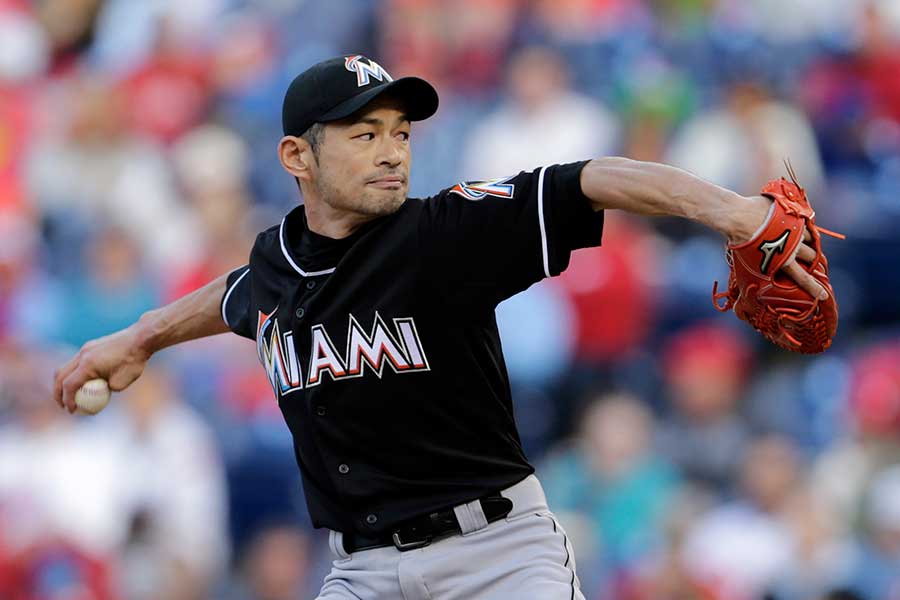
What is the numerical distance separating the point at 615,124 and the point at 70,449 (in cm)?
355

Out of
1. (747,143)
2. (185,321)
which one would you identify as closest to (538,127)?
(747,143)

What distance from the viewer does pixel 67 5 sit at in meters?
10.3

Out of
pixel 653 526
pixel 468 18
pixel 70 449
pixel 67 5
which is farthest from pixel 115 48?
pixel 653 526

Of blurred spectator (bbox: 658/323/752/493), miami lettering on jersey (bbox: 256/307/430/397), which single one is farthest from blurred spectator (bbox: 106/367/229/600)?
miami lettering on jersey (bbox: 256/307/430/397)

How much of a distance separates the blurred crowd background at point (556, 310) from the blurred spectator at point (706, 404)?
14 mm

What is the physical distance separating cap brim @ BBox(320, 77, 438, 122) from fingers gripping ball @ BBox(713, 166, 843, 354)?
0.88 m

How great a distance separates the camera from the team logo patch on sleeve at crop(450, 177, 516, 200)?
10.9 ft

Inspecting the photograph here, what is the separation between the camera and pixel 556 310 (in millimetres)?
7414

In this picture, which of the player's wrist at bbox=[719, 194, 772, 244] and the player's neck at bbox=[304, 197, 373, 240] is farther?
the player's neck at bbox=[304, 197, 373, 240]

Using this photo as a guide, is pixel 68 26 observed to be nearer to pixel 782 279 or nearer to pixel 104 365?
pixel 104 365

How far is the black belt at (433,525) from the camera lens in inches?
133

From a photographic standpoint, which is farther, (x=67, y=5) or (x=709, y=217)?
(x=67, y=5)

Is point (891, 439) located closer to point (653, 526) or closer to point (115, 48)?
point (653, 526)

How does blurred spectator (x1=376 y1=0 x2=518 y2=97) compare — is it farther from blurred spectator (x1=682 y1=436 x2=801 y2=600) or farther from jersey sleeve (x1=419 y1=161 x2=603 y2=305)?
jersey sleeve (x1=419 y1=161 x2=603 y2=305)
